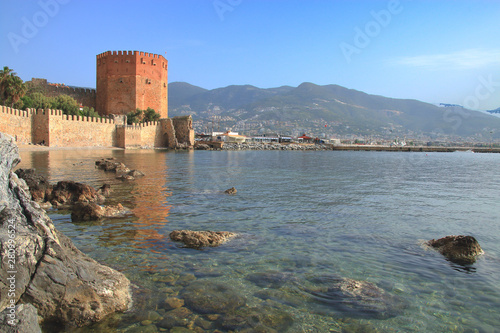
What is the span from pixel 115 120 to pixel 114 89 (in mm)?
8990

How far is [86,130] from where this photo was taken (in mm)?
36469

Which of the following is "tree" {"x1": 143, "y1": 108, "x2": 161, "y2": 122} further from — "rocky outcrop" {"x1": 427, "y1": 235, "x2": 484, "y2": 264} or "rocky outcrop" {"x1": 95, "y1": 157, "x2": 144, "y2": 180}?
"rocky outcrop" {"x1": 427, "y1": 235, "x2": 484, "y2": 264}

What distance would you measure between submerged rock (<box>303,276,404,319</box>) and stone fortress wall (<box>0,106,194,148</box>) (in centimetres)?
2899

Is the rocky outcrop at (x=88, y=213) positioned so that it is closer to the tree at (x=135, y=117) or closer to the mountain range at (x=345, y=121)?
the tree at (x=135, y=117)

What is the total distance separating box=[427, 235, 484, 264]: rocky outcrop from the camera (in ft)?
19.0

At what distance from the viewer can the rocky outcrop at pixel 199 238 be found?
6059 mm

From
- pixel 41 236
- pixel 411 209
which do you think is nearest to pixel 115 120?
pixel 411 209

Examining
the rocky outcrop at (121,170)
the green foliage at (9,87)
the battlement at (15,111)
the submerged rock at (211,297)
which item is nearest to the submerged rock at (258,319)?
the submerged rock at (211,297)

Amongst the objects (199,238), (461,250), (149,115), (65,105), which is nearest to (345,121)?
(149,115)

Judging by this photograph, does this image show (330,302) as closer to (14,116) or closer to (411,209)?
(411,209)

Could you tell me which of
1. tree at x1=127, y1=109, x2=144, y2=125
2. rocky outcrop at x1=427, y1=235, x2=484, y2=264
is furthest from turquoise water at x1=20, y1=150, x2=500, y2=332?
tree at x1=127, y1=109, x2=144, y2=125

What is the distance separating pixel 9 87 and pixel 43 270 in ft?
106

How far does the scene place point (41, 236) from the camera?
346 cm

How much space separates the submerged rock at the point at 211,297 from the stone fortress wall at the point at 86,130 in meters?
28.0
